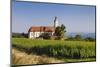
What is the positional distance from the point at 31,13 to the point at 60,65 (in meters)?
0.72

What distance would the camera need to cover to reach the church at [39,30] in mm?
2408

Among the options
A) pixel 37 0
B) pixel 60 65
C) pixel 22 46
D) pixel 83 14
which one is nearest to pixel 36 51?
pixel 22 46

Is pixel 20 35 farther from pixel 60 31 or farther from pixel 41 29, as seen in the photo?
pixel 60 31

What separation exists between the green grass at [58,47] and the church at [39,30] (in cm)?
7

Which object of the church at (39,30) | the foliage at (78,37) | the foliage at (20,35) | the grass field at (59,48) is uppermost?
the church at (39,30)

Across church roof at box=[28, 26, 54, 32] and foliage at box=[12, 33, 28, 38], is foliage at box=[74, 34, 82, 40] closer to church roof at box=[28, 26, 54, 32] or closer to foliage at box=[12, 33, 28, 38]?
church roof at box=[28, 26, 54, 32]

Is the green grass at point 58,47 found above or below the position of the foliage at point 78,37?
below

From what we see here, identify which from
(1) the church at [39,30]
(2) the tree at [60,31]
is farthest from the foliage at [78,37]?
(1) the church at [39,30]

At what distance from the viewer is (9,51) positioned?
7.59ft

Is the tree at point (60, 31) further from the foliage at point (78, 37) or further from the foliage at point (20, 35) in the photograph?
the foliage at point (20, 35)

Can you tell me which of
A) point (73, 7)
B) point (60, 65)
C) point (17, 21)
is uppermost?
point (73, 7)

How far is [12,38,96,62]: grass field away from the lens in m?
2.39

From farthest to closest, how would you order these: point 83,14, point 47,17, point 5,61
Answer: point 83,14, point 47,17, point 5,61

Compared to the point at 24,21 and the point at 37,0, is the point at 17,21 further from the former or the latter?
the point at 37,0
